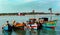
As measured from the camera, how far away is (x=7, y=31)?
3791cm

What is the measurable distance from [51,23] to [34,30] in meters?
3.45

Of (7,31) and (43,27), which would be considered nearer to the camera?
(7,31)

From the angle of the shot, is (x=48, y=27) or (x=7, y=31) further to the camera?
(x=48, y=27)

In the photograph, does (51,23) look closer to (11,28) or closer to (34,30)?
(34,30)

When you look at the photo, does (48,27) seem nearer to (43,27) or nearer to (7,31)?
(43,27)

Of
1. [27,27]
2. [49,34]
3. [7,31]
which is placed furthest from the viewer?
[27,27]

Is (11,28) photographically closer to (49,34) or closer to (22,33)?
(22,33)

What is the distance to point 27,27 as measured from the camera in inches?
1590

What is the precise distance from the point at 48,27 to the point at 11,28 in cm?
710

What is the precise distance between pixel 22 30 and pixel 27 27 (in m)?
1.47

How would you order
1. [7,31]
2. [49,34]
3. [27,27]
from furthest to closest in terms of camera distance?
[27,27], [7,31], [49,34]

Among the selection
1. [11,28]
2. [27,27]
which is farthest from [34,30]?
[11,28]

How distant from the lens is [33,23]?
4128 cm

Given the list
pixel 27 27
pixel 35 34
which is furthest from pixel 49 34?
pixel 27 27
